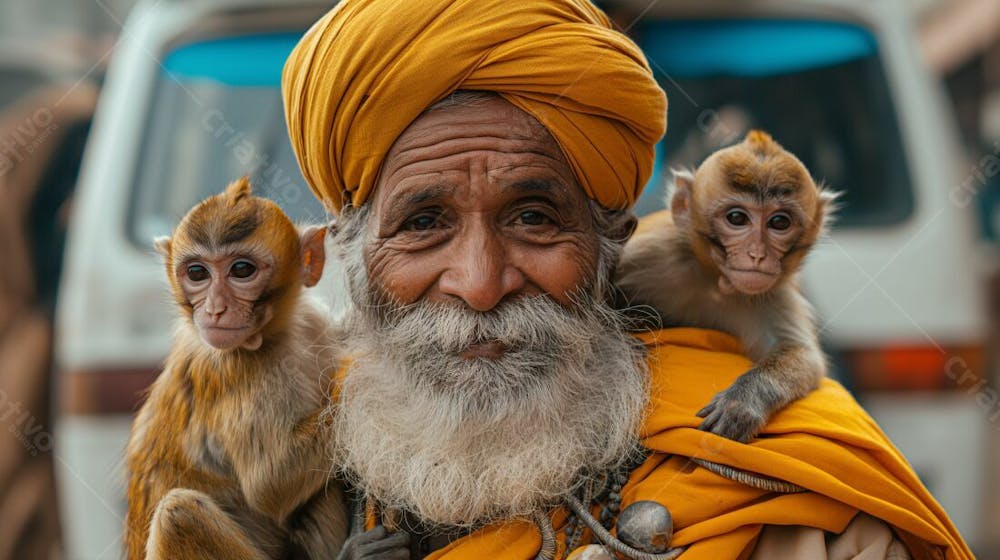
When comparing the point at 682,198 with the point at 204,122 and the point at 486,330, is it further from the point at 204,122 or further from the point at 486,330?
the point at 204,122

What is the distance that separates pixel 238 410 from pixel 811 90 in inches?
122

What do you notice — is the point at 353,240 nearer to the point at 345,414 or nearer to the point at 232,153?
the point at 345,414

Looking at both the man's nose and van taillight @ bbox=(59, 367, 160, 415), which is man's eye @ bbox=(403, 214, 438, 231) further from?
van taillight @ bbox=(59, 367, 160, 415)

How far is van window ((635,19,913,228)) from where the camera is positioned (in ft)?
15.4

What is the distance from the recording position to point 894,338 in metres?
4.56

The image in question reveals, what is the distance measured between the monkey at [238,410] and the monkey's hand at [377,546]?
0.14m

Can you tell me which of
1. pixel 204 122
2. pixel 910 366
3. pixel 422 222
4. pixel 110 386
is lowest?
pixel 910 366

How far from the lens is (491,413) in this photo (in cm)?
229

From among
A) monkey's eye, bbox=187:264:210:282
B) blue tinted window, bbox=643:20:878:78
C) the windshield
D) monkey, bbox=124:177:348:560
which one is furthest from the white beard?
blue tinted window, bbox=643:20:878:78

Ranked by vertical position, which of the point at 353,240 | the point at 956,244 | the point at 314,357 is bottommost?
the point at 956,244

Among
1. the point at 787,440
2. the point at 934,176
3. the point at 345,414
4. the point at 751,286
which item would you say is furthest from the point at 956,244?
the point at 345,414

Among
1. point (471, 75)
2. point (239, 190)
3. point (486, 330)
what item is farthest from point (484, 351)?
point (239, 190)

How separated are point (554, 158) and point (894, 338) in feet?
8.80

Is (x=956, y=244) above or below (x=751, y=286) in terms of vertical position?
below
